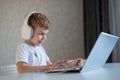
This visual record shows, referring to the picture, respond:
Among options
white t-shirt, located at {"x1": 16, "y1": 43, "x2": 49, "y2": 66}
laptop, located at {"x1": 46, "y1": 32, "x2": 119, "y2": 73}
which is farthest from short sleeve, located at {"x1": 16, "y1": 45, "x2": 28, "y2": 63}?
laptop, located at {"x1": 46, "y1": 32, "x2": 119, "y2": 73}

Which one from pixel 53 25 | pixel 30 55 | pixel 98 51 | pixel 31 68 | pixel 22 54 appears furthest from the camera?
pixel 53 25

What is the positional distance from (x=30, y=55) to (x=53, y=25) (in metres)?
2.32

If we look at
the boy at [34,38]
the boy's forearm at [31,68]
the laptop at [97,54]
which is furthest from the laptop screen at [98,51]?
the boy at [34,38]

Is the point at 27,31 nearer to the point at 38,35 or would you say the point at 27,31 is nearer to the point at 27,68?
the point at 38,35

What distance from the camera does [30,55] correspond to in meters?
1.82

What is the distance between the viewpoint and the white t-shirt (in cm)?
171

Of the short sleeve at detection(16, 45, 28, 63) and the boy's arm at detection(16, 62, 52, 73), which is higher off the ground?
the short sleeve at detection(16, 45, 28, 63)

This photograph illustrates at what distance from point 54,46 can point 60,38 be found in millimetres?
157

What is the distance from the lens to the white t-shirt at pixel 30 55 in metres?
1.71

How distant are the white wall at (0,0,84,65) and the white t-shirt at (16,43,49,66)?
206 cm

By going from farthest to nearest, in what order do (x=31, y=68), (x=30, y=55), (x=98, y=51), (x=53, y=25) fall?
(x=53, y=25) → (x=30, y=55) → (x=31, y=68) → (x=98, y=51)

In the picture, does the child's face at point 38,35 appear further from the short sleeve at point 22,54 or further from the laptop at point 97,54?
the laptop at point 97,54

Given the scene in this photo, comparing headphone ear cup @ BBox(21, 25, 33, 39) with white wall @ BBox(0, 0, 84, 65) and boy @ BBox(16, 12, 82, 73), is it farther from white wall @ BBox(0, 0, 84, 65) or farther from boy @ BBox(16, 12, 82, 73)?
white wall @ BBox(0, 0, 84, 65)

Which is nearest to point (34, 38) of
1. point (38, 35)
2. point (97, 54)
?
point (38, 35)
